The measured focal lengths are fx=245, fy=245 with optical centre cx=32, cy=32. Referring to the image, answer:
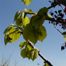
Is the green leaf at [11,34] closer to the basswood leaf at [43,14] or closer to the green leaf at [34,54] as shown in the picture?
the green leaf at [34,54]

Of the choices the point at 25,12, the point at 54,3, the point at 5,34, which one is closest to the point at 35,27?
the point at 54,3

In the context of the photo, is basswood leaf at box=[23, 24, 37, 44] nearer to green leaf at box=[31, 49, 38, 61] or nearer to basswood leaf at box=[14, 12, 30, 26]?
basswood leaf at box=[14, 12, 30, 26]

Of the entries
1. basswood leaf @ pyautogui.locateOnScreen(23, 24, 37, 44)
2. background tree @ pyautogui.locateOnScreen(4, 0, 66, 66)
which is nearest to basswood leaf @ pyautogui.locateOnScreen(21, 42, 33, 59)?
background tree @ pyautogui.locateOnScreen(4, 0, 66, 66)

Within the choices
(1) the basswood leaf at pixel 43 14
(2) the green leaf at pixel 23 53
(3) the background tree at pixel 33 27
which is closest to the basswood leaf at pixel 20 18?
(3) the background tree at pixel 33 27

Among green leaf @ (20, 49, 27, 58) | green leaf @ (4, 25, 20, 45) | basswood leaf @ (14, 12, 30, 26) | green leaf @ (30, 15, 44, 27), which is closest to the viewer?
green leaf @ (30, 15, 44, 27)

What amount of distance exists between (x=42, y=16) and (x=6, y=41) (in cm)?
66

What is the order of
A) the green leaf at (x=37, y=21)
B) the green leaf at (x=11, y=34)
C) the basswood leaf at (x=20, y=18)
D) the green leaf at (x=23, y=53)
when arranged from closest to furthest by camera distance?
the green leaf at (x=37, y=21), the basswood leaf at (x=20, y=18), the green leaf at (x=11, y=34), the green leaf at (x=23, y=53)

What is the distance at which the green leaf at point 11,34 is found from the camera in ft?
5.79

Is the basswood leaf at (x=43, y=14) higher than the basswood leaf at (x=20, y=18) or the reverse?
higher

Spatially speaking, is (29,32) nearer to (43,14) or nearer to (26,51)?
(43,14)

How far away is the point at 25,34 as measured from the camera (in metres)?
1.28

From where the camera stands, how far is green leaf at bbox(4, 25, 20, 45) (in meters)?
1.76

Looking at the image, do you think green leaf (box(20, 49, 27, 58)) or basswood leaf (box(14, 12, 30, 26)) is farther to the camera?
green leaf (box(20, 49, 27, 58))

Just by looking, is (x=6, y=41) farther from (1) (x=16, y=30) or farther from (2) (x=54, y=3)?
(2) (x=54, y=3)
